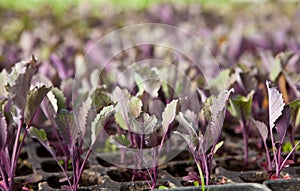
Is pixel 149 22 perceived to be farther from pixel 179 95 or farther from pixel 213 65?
pixel 179 95

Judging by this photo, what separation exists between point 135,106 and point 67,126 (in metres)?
0.22

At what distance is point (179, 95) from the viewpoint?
1994 mm

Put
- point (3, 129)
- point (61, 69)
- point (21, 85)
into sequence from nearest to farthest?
point (21, 85), point (3, 129), point (61, 69)

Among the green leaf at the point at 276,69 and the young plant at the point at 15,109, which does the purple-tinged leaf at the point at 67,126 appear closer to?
the young plant at the point at 15,109

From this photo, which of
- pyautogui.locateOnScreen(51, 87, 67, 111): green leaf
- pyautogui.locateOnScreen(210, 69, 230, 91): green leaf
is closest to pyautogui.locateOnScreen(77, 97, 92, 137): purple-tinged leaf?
pyautogui.locateOnScreen(51, 87, 67, 111): green leaf

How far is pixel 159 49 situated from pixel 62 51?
0.61m

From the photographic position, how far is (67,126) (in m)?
1.63

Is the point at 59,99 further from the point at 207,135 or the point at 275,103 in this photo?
the point at 275,103

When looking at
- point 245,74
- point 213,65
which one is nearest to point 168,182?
point 245,74

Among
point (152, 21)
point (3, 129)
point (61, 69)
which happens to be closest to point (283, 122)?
point (3, 129)

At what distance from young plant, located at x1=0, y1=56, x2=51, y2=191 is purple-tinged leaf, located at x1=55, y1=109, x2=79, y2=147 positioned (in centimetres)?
9

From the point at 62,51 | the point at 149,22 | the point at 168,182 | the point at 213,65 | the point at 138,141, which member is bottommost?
the point at 168,182

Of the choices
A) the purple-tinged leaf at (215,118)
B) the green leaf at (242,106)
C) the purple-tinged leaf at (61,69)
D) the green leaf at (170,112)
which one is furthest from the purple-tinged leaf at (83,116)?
the purple-tinged leaf at (61,69)

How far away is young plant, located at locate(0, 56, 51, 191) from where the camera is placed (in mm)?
1452
